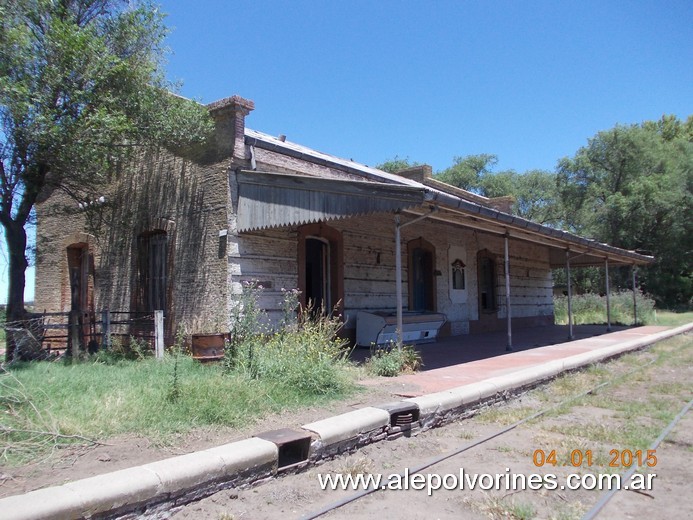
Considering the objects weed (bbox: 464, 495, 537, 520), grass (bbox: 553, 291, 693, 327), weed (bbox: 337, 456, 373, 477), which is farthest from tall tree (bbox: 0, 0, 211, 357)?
grass (bbox: 553, 291, 693, 327)

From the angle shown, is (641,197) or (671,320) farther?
(641,197)

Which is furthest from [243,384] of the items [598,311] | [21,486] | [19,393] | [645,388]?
[598,311]

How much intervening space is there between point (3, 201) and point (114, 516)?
7895mm

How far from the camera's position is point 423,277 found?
1562cm

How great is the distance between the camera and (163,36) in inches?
411

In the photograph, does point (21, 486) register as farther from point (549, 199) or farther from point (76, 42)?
point (549, 199)

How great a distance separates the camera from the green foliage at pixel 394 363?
8664 mm

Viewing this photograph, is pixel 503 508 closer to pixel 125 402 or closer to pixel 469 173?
pixel 125 402

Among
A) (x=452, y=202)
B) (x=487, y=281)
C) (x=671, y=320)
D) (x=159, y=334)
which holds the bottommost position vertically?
(x=671, y=320)

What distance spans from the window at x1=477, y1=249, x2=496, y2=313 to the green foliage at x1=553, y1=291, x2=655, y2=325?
23.6 ft

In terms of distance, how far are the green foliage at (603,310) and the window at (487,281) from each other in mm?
7193

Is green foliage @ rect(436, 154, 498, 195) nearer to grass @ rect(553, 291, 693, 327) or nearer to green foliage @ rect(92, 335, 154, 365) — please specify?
grass @ rect(553, 291, 693, 327)

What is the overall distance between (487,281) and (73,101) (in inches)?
553

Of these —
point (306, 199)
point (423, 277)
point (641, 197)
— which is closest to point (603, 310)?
point (641, 197)
